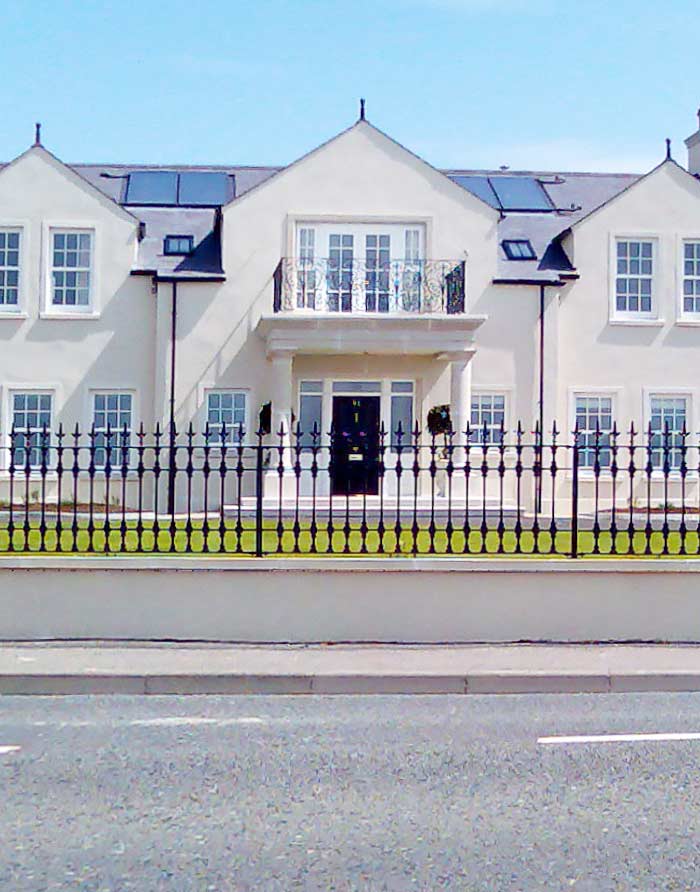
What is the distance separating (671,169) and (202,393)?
41.1 feet

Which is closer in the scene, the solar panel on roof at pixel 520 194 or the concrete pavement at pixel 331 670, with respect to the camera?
the concrete pavement at pixel 331 670

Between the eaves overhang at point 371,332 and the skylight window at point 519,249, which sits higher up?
the skylight window at point 519,249

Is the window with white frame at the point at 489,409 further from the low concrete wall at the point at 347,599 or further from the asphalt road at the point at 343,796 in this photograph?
the asphalt road at the point at 343,796

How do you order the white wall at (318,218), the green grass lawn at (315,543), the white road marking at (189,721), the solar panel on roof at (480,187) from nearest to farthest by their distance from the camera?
the white road marking at (189,721)
the green grass lawn at (315,543)
the white wall at (318,218)
the solar panel on roof at (480,187)

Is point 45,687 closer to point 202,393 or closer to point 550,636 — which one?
point 550,636

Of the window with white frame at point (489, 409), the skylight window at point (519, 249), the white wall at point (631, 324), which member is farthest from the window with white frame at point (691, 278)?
the window with white frame at point (489, 409)

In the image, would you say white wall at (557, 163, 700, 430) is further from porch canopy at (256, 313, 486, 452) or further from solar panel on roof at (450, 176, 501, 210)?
solar panel on roof at (450, 176, 501, 210)

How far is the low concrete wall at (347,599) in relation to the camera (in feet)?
33.9

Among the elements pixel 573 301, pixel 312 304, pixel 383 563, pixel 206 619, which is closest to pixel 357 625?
pixel 383 563

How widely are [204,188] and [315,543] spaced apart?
20.3m

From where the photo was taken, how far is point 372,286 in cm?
2625

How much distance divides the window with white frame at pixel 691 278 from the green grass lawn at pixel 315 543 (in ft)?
40.8

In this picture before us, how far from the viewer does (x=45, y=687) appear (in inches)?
351

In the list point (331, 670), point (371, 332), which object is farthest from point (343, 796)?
point (371, 332)
